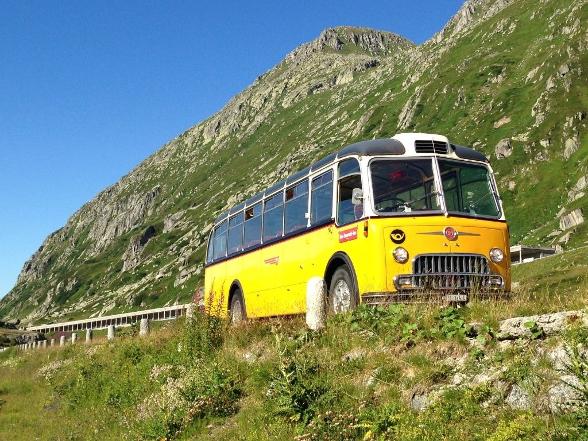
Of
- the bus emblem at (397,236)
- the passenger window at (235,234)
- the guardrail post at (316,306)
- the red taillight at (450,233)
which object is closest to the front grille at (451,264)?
the red taillight at (450,233)

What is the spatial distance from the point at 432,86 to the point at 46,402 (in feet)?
459

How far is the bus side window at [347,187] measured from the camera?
43.3ft

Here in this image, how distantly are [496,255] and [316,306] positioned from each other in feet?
13.6

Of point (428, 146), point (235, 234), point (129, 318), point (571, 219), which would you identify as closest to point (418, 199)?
point (428, 146)

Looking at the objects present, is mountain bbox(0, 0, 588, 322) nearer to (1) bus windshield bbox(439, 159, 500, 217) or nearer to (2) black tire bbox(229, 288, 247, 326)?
(2) black tire bbox(229, 288, 247, 326)

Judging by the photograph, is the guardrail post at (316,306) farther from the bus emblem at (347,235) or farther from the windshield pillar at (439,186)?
the windshield pillar at (439,186)

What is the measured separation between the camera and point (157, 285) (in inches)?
6260

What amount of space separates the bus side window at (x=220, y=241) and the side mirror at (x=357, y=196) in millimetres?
9872

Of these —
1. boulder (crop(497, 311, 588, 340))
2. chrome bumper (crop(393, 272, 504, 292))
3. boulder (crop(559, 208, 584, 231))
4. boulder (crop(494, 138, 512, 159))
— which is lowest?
boulder (crop(497, 311, 588, 340))

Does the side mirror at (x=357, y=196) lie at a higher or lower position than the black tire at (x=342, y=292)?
higher

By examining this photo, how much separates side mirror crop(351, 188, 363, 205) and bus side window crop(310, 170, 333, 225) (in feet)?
3.71

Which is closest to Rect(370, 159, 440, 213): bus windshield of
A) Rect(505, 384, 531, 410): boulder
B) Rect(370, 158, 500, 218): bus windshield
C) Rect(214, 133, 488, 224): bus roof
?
Rect(370, 158, 500, 218): bus windshield

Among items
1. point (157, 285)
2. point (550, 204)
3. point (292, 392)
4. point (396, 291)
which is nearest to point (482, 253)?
point (396, 291)

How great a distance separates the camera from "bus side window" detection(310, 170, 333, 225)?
14047mm
